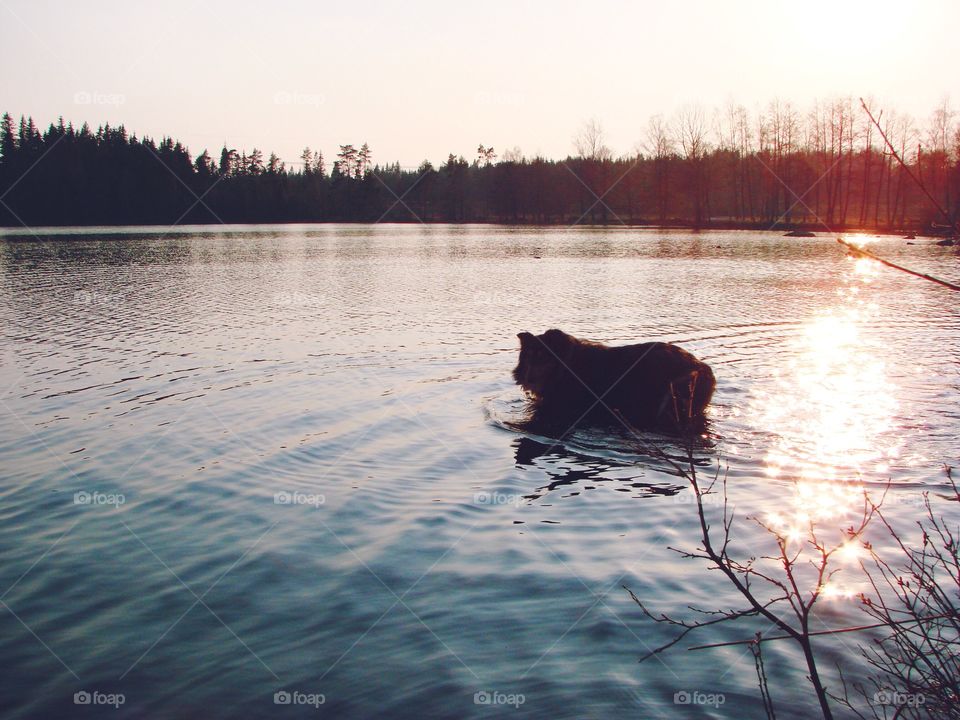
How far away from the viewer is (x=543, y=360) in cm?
1213

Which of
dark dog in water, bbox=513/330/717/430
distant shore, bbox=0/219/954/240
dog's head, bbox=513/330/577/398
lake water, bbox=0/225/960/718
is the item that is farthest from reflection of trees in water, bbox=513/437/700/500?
distant shore, bbox=0/219/954/240

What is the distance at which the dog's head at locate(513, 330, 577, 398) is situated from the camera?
39.2 ft

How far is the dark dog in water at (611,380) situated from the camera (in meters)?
10.9

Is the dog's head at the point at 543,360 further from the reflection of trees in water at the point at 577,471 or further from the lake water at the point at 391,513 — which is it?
the reflection of trees in water at the point at 577,471

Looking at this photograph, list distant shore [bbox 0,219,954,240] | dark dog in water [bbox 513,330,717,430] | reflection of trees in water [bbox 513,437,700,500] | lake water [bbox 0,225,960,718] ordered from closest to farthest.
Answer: lake water [bbox 0,225,960,718], reflection of trees in water [bbox 513,437,700,500], dark dog in water [bbox 513,330,717,430], distant shore [bbox 0,219,954,240]

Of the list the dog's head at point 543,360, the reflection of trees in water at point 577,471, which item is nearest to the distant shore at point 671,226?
the dog's head at point 543,360

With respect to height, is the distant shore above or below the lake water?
above

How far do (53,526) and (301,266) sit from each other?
38951mm

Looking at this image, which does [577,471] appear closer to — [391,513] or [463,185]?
[391,513]

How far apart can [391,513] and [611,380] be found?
186 inches

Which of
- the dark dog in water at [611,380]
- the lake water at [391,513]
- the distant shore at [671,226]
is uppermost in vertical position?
the distant shore at [671,226]

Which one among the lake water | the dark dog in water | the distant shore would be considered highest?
the distant shore

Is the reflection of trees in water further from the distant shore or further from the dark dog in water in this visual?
the distant shore

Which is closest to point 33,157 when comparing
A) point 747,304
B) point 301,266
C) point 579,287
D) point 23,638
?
point 301,266
